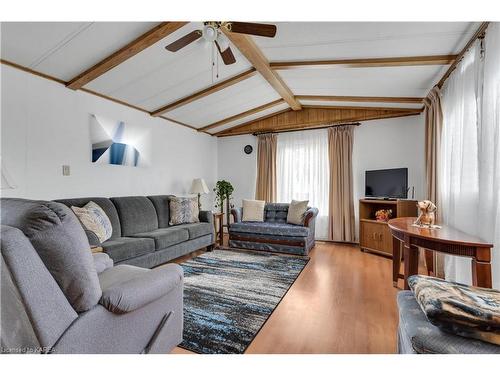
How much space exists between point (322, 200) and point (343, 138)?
1.27m

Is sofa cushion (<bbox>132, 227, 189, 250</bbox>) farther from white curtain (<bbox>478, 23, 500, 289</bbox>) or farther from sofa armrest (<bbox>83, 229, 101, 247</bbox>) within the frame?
white curtain (<bbox>478, 23, 500, 289</bbox>)

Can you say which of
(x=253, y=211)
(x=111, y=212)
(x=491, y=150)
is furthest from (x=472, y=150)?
(x=111, y=212)

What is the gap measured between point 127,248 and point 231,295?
1.24 metres

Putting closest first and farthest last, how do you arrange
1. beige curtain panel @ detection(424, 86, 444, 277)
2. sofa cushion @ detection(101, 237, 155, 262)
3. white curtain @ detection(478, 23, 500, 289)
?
1. white curtain @ detection(478, 23, 500, 289)
2. sofa cushion @ detection(101, 237, 155, 262)
3. beige curtain panel @ detection(424, 86, 444, 277)

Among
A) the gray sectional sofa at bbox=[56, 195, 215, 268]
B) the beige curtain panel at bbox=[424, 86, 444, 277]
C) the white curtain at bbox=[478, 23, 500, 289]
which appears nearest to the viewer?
the white curtain at bbox=[478, 23, 500, 289]

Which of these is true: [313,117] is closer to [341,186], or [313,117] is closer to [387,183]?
[341,186]

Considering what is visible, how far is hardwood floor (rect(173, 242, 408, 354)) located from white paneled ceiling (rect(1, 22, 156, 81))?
9.03 ft

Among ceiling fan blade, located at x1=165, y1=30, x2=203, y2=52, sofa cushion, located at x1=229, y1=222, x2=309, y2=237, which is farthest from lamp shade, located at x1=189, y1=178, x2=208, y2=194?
ceiling fan blade, located at x1=165, y1=30, x2=203, y2=52

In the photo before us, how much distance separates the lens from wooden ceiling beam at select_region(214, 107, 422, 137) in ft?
14.7

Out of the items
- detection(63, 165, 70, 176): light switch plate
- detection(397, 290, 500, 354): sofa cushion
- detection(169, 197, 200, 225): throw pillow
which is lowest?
detection(397, 290, 500, 354): sofa cushion

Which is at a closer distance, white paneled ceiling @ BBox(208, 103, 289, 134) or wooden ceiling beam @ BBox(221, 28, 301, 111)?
wooden ceiling beam @ BBox(221, 28, 301, 111)
